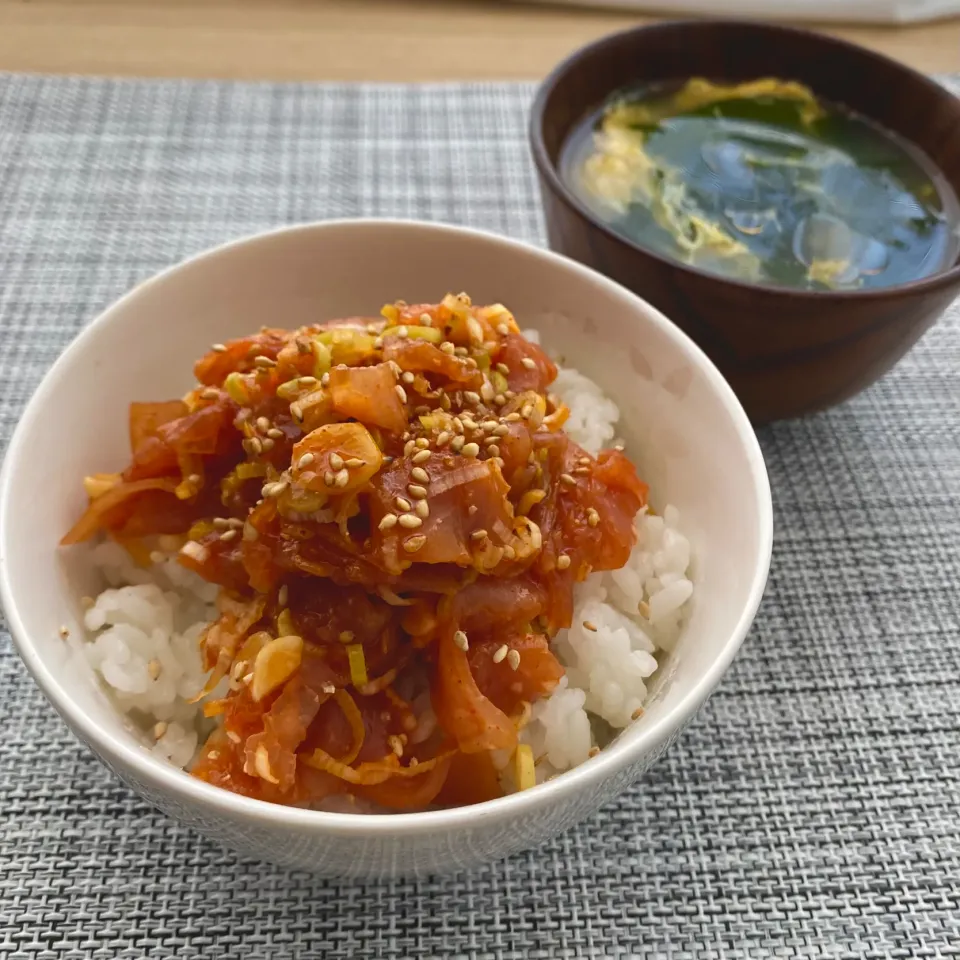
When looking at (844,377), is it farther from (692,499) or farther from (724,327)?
(692,499)

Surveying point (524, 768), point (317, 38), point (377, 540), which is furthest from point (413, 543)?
point (317, 38)

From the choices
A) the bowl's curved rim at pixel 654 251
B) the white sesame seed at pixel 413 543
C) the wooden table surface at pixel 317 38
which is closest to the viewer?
the white sesame seed at pixel 413 543

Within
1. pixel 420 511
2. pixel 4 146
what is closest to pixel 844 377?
pixel 420 511

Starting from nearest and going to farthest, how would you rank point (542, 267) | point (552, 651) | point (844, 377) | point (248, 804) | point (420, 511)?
point (248, 804)
point (420, 511)
point (552, 651)
point (542, 267)
point (844, 377)

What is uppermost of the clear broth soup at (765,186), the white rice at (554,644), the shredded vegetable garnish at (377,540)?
the clear broth soup at (765,186)

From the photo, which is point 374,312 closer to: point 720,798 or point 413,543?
point 413,543

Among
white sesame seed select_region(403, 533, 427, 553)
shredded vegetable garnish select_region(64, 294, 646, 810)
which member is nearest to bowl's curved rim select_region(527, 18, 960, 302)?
shredded vegetable garnish select_region(64, 294, 646, 810)

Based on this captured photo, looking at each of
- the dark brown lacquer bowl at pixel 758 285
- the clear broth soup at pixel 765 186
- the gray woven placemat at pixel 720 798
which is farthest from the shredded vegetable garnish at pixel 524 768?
the clear broth soup at pixel 765 186

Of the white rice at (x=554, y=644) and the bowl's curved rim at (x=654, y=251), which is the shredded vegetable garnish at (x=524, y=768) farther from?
the bowl's curved rim at (x=654, y=251)
